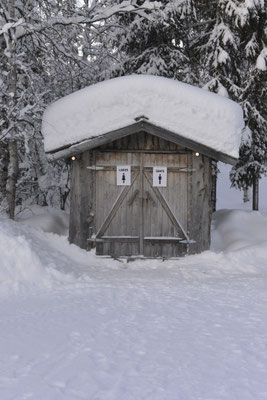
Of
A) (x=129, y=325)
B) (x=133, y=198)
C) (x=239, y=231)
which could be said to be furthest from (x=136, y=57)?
(x=129, y=325)

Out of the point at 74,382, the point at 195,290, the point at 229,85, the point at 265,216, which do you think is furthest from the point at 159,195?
the point at 74,382

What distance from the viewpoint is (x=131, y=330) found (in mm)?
5102

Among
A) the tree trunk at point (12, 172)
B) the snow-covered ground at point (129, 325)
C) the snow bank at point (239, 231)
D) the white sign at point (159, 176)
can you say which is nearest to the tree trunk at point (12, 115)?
the tree trunk at point (12, 172)

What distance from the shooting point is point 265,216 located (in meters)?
13.5

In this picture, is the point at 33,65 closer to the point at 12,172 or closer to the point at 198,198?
the point at 12,172

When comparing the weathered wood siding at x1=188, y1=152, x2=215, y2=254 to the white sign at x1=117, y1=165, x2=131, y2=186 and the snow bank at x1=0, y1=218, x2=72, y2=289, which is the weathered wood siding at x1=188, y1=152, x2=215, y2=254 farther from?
the snow bank at x1=0, y1=218, x2=72, y2=289

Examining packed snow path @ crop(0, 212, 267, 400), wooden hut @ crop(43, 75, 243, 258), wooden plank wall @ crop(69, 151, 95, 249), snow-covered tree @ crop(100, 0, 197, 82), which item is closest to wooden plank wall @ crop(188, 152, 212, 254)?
wooden hut @ crop(43, 75, 243, 258)

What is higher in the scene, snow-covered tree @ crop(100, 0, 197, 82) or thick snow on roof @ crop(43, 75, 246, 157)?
snow-covered tree @ crop(100, 0, 197, 82)

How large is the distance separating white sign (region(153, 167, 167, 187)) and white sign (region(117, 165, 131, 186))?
621mm

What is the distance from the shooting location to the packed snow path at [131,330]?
362cm

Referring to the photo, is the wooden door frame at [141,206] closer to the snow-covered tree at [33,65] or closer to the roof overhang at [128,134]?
the roof overhang at [128,134]

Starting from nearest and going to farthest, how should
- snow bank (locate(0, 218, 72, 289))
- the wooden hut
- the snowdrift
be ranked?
snow bank (locate(0, 218, 72, 289)) < the snowdrift < the wooden hut

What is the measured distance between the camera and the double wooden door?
10461 mm

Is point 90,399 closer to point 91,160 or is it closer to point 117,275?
point 117,275
